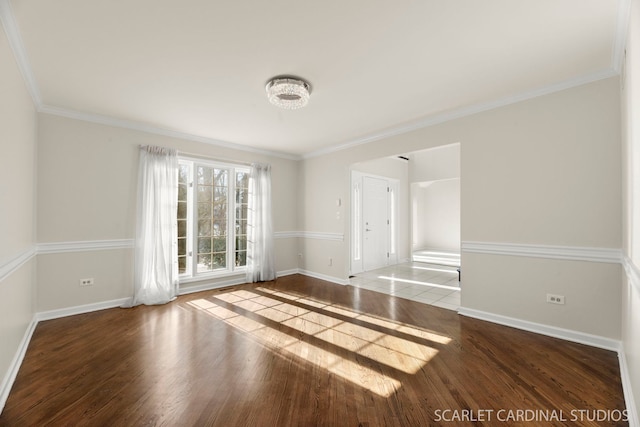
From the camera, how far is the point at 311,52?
→ 2318 millimetres

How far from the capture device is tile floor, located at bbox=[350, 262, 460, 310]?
14.0ft

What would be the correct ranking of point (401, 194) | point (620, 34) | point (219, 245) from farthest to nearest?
point (401, 194) < point (219, 245) < point (620, 34)

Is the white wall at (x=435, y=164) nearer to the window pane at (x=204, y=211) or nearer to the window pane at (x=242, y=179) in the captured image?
the window pane at (x=242, y=179)

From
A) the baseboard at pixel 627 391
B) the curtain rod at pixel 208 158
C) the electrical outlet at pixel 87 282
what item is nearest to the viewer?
the baseboard at pixel 627 391

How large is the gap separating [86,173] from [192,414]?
3596mm

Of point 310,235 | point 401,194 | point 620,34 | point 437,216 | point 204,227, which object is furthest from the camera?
point 437,216

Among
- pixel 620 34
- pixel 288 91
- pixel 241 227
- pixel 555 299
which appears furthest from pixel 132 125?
pixel 555 299

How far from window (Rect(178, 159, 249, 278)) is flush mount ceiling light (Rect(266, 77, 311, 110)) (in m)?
2.60

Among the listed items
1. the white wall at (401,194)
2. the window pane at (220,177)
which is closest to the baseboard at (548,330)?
the white wall at (401,194)

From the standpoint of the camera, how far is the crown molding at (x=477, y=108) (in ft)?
8.96

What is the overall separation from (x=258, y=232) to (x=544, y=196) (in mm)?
4490

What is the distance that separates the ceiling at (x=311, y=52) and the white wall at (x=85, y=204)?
416 mm

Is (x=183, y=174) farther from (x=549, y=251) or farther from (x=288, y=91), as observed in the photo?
(x=549, y=251)

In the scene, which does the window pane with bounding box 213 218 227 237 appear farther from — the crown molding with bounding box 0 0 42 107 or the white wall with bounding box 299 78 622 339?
the white wall with bounding box 299 78 622 339
